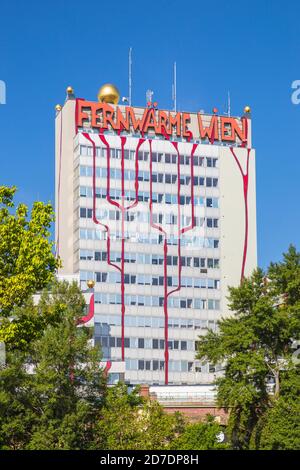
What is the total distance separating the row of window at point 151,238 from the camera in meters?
154

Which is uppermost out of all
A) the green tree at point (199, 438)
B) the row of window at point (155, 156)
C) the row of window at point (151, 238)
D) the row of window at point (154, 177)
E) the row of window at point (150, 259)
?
the row of window at point (155, 156)

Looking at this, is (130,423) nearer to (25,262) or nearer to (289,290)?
(289,290)

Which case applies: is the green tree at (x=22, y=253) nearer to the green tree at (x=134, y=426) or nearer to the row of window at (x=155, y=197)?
the green tree at (x=134, y=426)

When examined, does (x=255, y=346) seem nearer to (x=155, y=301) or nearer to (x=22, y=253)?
(x=22, y=253)

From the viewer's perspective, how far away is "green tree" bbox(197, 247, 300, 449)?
9000 cm

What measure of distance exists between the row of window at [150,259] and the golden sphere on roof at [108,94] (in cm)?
2212

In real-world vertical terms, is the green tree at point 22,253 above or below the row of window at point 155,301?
below

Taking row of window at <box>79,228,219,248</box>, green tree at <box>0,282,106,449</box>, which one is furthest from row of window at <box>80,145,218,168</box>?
green tree at <box>0,282,106,449</box>

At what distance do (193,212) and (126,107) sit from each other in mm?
17694

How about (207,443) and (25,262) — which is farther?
(207,443)

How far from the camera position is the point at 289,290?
93500mm

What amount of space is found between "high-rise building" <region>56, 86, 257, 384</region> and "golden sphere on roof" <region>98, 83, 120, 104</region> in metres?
0.14

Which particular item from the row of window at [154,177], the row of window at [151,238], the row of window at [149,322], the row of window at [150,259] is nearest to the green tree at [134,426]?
the row of window at [149,322]
